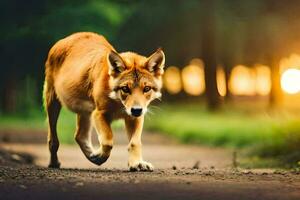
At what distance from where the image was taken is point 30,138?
85.7 ft

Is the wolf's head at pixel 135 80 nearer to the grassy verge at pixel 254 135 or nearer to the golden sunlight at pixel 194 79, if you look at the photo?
the grassy verge at pixel 254 135

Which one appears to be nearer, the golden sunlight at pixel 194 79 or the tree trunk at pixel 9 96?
the tree trunk at pixel 9 96

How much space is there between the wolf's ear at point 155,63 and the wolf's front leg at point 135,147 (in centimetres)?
63

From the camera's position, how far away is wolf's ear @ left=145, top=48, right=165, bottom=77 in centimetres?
1207

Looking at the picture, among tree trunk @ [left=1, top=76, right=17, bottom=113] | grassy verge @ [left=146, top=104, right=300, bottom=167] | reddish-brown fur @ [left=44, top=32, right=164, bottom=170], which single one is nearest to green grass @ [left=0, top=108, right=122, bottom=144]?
tree trunk @ [left=1, top=76, right=17, bottom=113]

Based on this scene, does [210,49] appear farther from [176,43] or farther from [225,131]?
[225,131]

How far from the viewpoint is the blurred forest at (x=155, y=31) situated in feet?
105

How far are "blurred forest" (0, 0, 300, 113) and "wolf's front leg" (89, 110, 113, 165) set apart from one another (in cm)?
1920

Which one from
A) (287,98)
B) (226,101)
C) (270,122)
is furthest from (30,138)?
(287,98)

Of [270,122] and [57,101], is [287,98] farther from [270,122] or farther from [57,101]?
[57,101]

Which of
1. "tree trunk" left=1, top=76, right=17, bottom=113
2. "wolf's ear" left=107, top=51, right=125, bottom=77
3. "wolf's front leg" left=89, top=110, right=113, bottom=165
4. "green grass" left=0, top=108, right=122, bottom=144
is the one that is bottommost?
"wolf's front leg" left=89, top=110, right=113, bottom=165

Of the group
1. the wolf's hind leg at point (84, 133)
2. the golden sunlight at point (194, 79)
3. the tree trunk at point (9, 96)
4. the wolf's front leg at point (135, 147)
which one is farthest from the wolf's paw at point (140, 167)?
the golden sunlight at point (194, 79)

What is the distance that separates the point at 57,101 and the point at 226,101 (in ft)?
113

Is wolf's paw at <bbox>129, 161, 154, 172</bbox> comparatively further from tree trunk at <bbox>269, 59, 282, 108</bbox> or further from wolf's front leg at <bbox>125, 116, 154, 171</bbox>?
tree trunk at <bbox>269, 59, 282, 108</bbox>
